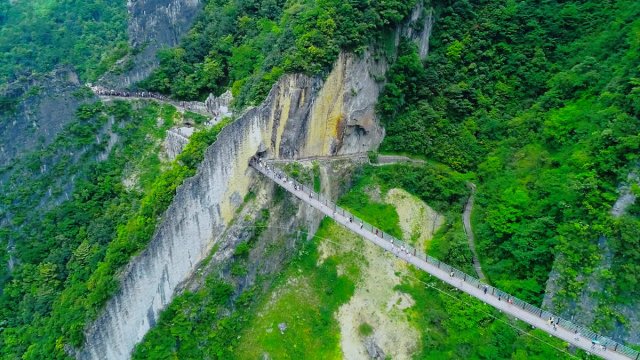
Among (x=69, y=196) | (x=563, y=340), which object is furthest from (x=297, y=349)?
(x=69, y=196)

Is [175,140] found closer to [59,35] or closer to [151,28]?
[151,28]

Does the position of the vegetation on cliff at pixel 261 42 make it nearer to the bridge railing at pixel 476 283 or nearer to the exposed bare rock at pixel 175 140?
the exposed bare rock at pixel 175 140

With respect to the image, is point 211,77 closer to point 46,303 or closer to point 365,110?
point 365,110

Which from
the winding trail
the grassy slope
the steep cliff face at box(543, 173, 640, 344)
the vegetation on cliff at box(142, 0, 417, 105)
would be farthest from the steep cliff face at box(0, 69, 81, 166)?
the steep cliff face at box(543, 173, 640, 344)

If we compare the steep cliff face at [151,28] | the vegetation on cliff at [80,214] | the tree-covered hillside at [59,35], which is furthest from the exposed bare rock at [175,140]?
the tree-covered hillside at [59,35]

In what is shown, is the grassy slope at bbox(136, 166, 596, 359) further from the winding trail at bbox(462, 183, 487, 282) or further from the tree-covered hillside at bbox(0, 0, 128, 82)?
the tree-covered hillside at bbox(0, 0, 128, 82)
